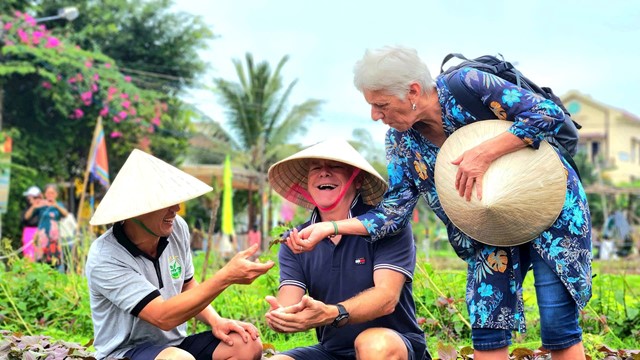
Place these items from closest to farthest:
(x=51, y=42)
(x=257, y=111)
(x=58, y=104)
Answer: (x=51, y=42)
(x=58, y=104)
(x=257, y=111)

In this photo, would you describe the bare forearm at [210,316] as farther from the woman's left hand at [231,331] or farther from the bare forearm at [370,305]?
the bare forearm at [370,305]

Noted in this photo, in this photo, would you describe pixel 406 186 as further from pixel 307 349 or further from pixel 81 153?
pixel 81 153

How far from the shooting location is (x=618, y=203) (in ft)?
126

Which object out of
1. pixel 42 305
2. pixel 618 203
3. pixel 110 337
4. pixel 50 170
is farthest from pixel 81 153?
pixel 618 203

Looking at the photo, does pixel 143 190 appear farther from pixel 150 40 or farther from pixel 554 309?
pixel 150 40

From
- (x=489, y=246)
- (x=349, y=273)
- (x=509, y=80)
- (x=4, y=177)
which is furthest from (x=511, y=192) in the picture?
(x=4, y=177)

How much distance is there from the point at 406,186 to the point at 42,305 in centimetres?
444

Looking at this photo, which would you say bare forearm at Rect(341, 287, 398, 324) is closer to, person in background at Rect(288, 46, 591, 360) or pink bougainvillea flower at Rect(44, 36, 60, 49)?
person in background at Rect(288, 46, 591, 360)

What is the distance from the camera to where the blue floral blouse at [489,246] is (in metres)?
3.22

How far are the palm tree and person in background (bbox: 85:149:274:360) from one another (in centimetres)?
2592

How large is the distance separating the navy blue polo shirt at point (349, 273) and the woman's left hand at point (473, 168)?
464mm

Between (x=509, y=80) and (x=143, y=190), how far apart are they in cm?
154

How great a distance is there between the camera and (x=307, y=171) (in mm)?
3797

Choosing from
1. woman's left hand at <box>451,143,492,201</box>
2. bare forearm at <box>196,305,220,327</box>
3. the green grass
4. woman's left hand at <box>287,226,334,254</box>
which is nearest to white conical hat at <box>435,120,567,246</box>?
woman's left hand at <box>451,143,492,201</box>
